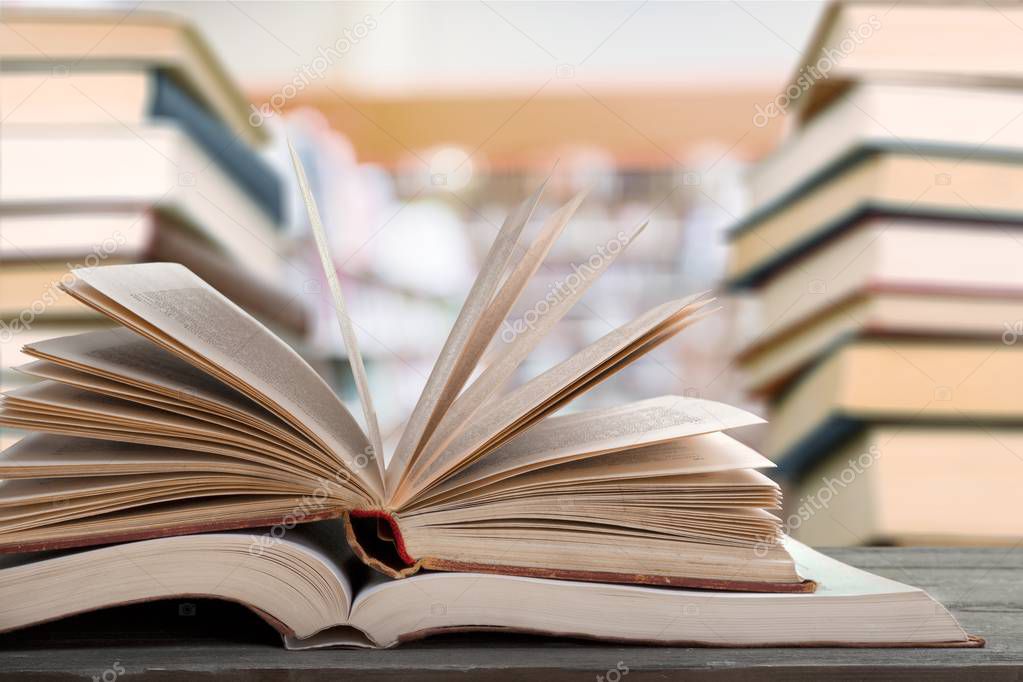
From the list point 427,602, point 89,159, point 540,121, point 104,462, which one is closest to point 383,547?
point 427,602

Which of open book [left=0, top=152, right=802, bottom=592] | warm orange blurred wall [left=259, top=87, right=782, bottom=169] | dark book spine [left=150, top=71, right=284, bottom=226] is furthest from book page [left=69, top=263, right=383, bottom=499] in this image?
warm orange blurred wall [left=259, top=87, right=782, bottom=169]

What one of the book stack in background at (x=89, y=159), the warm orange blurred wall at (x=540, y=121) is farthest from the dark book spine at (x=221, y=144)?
the warm orange blurred wall at (x=540, y=121)

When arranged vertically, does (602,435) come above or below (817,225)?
below

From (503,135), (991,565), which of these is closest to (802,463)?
(991,565)

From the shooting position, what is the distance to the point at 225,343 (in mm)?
486

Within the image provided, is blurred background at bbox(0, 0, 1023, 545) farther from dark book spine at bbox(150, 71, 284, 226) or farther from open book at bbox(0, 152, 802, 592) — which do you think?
open book at bbox(0, 152, 802, 592)

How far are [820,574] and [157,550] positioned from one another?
1.28 feet

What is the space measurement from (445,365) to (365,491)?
0.08m

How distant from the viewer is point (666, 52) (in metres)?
2.57

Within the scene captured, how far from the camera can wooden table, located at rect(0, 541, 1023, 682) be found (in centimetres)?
44

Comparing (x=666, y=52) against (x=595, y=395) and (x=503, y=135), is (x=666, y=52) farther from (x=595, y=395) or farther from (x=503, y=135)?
(x=595, y=395)

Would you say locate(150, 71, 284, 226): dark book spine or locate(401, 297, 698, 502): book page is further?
locate(150, 71, 284, 226): dark book spine

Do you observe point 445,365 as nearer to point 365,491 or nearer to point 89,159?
point 365,491

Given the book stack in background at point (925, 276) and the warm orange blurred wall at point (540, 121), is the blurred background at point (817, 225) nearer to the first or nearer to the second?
the book stack in background at point (925, 276)
